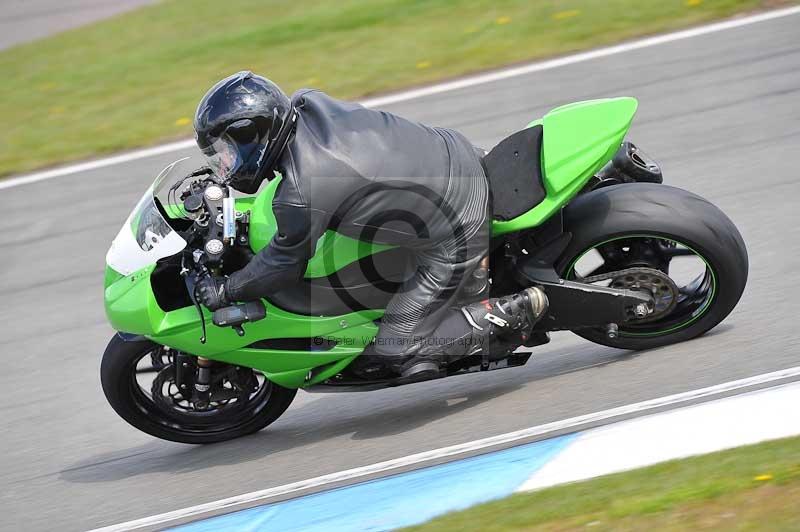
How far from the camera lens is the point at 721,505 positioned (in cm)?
361

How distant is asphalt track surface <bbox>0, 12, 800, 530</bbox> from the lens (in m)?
4.79

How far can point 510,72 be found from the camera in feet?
29.2

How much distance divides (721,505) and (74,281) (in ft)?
15.4

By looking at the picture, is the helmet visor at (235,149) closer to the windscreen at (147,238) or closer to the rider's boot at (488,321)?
the windscreen at (147,238)

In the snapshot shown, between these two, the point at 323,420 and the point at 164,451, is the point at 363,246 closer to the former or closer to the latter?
the point at 323,420

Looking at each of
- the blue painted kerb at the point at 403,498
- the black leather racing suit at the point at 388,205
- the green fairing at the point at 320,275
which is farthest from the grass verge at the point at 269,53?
the blue painted kerb at the point at 403,498

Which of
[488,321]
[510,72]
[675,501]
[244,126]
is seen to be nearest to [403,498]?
[488,321]

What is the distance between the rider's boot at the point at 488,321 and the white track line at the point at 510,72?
436cm

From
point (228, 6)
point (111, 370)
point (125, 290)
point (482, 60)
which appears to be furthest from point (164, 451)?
point (228, 6)

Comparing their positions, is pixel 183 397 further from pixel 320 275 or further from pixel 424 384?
pixel 424 384

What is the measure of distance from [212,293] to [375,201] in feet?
2.56

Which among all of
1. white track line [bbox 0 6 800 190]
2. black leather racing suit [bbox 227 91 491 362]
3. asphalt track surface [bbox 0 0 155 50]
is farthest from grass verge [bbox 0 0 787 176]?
black leather racing suit [bbox 227 91 491 362]

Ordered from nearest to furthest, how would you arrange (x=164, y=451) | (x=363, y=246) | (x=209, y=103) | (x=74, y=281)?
(x=209, y=103)
(x=363, y=246)
(x=164, y=451)
(x=74, y=281)

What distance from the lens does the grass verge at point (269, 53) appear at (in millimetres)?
9203
